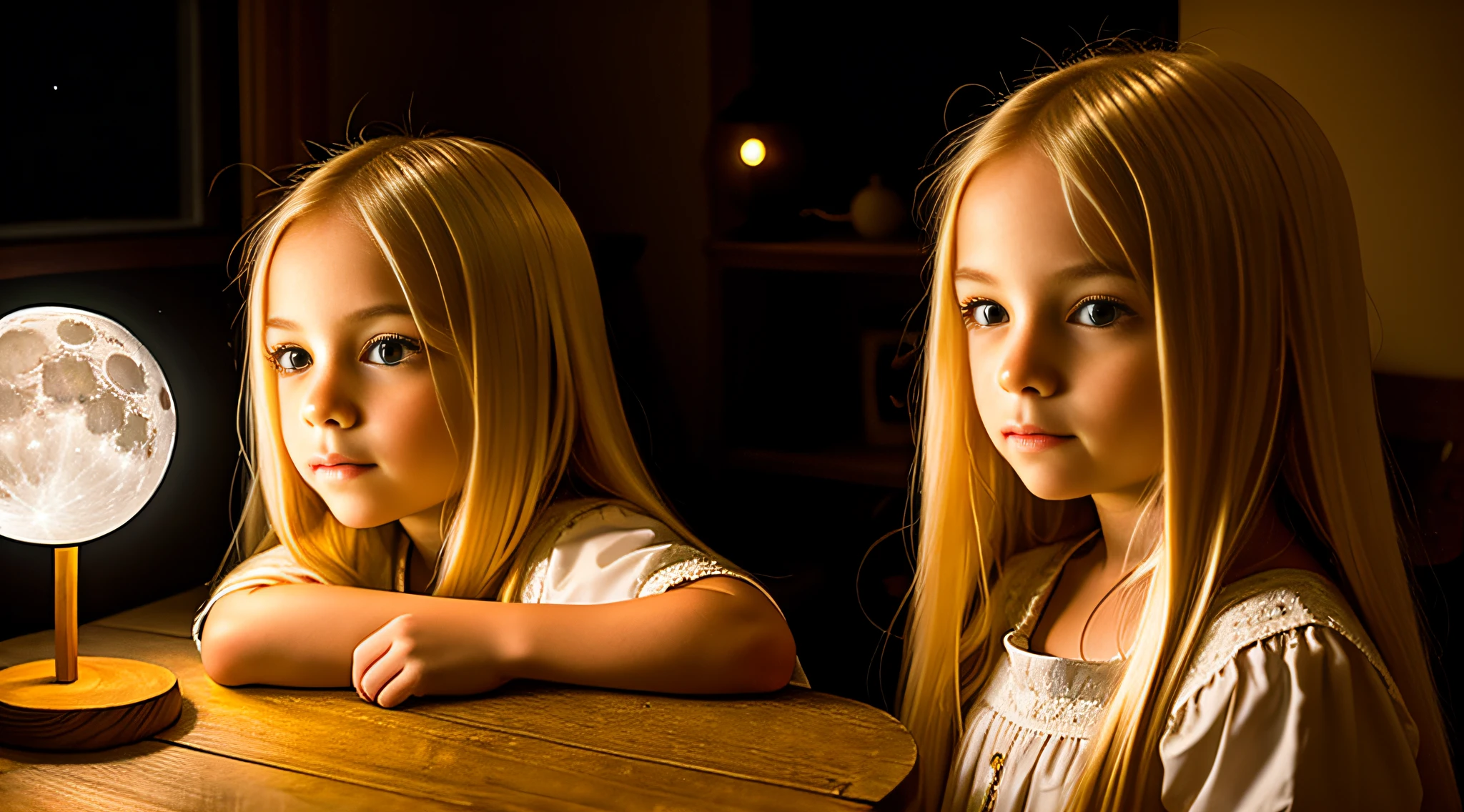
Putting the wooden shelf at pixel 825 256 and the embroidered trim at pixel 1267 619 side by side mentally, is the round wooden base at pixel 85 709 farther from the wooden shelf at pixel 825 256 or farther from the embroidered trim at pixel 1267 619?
the wooden shelf at pixel 825 256

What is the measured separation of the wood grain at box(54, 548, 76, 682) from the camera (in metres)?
1.13

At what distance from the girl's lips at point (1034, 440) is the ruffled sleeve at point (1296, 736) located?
21cm

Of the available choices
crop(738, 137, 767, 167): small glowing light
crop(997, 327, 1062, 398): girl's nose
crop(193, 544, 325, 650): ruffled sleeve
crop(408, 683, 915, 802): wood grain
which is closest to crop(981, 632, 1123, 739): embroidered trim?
crop(408, 683, 915, 802): wood grain

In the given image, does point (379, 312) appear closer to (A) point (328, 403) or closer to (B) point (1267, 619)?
(A) point (328, 403)

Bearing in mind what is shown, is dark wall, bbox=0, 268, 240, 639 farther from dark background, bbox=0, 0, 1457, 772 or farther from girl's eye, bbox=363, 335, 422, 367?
girl's eye, bbox=363, 335, 422, 367

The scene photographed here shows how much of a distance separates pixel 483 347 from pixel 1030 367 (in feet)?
1.58

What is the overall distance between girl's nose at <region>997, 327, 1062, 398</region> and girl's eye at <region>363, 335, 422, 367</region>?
520mm

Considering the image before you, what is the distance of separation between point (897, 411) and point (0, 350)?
1489mm

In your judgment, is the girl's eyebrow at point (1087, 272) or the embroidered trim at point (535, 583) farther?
the embroidered trim at point (535, 583)

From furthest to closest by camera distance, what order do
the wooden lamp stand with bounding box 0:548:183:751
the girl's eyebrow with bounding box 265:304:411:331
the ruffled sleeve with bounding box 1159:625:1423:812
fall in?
the girl's eyebrow with bounding box 265:304:411:331
the wooden lamp stand with bounding box 0:548:183:751
the ruffled sleeve with bounding box 1159:625:1423:812

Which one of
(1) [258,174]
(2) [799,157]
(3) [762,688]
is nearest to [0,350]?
(3) [762,688]

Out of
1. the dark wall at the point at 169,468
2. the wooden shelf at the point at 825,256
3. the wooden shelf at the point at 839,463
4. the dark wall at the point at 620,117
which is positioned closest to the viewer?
the dark wall at the point at 169,468

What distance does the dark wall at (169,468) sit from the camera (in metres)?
1.58

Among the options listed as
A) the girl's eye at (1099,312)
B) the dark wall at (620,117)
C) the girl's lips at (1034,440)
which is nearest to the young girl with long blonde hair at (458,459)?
the girl's lips at (1034,440)
